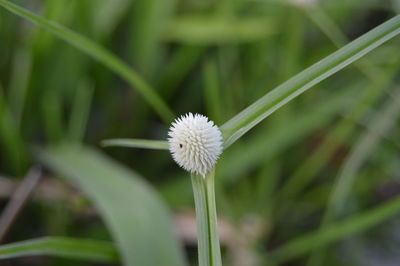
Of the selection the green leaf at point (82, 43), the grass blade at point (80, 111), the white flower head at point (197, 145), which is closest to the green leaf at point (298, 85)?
the white flower head at point (197, 145)

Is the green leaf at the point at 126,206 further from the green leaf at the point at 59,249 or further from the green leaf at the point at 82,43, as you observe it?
the green leaf at the point at 82,43

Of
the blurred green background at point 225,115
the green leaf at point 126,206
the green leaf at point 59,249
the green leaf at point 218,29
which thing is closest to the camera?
the green leaf at point 59,249

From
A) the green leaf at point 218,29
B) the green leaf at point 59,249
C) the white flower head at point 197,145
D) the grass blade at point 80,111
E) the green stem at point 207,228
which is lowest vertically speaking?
the green stem at point 207,228

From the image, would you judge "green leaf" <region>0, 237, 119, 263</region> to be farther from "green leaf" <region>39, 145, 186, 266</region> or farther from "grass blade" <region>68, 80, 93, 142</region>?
"grass blade" <region>68, 80, 93, 142</region>

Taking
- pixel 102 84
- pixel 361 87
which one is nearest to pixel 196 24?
pixel 102 84

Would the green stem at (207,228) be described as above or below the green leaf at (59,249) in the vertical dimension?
below

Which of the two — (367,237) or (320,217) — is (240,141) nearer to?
(320,217)
